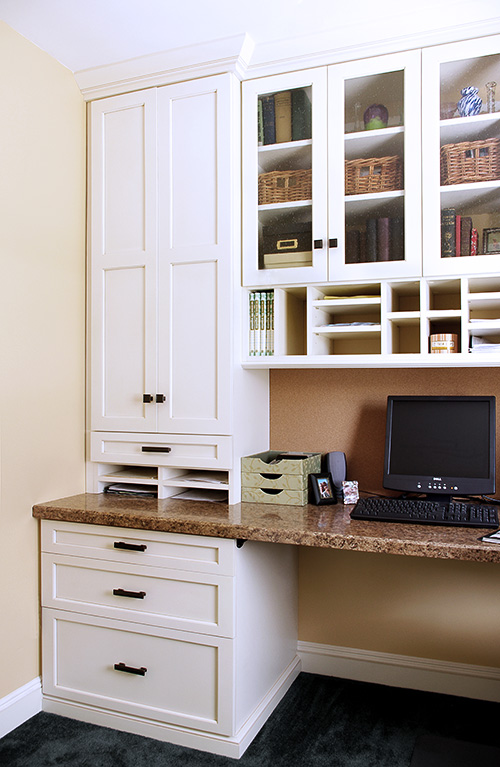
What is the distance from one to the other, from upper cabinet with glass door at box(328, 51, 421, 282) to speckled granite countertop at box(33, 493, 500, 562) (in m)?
0.91

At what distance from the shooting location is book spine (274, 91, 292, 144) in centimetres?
241

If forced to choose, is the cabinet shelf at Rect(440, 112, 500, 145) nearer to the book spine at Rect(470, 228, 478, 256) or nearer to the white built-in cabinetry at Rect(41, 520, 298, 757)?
the book spine at Rect(470, 228, 478, 256)

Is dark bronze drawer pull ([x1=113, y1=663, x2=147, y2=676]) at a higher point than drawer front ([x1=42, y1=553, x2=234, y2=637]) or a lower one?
lower

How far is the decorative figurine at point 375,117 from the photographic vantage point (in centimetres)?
226

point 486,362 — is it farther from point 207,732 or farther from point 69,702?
point 69,702

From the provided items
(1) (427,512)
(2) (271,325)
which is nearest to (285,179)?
(2) (271,325)

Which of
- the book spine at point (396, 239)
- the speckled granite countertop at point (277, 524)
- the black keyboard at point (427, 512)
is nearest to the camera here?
the speckled granite countertop at point (277, 524)

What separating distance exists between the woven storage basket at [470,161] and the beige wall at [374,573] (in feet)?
2.49

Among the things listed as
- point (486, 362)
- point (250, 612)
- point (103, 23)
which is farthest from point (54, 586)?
point (103, 23)

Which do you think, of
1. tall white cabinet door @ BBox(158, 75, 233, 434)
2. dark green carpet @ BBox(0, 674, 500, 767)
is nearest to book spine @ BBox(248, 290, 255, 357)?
tall white cabinet door @ BBox(158, 75, 233, 434)

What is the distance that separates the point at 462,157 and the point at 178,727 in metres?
2.26

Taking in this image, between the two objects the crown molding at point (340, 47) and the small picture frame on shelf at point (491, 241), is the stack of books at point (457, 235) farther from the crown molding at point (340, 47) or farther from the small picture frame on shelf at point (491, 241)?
Answer: the crown molding at point (340, 47)

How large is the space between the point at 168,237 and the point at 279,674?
6.05ft

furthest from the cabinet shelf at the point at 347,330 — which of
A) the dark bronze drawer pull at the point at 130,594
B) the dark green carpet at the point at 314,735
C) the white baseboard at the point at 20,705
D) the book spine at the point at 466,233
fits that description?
the white baseboard at the point at 20,705
